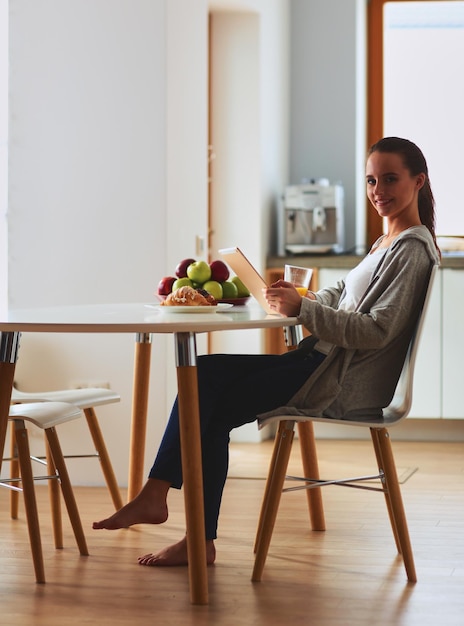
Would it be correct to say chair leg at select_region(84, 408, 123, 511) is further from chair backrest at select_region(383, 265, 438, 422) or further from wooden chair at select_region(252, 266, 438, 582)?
chair backrest at select_region(383, 265, 438, 422)

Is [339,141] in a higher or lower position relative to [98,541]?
higher

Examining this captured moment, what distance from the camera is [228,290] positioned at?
310 cm

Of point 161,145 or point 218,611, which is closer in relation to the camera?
point 218,611

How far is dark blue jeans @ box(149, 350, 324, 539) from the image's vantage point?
2.72 m

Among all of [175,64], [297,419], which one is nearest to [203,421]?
[297,419]

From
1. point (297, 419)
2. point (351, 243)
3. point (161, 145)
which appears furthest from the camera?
point (351, 243)

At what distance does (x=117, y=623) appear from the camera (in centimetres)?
236

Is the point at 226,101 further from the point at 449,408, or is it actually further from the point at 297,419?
the point at 297,419

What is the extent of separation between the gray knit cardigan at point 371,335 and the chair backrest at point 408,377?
27 mm

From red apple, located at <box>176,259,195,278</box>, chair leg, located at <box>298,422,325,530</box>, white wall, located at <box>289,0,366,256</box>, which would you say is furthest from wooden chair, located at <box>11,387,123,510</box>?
white wall, located at <box>289,0,366,256</box>

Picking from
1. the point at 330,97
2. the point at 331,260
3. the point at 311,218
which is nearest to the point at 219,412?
the point at 331,260

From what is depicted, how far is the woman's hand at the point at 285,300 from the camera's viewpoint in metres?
2.55

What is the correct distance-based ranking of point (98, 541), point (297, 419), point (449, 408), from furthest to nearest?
point (449, 408)
point (98, 541)
point (297, 419)

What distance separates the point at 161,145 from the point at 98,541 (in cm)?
156
